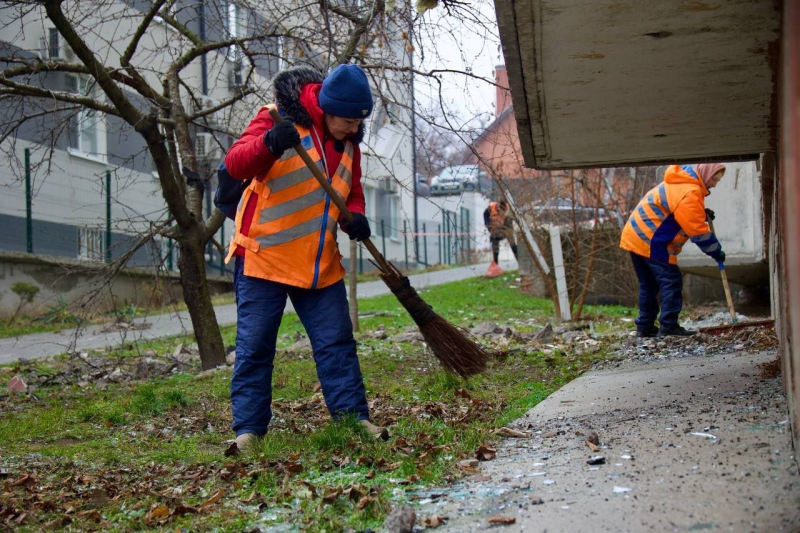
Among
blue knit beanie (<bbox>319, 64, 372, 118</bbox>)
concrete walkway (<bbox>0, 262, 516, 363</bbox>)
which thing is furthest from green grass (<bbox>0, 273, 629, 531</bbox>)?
blue knit beanie (<bbox>319, 64, 372, 118</bbox>)

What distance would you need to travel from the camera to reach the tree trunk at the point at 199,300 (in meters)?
7.64

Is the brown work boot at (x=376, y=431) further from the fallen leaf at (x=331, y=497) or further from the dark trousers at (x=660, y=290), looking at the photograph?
the dark trousers at (x=660, y=290)

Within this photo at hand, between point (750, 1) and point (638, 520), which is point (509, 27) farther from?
point (638, 520)

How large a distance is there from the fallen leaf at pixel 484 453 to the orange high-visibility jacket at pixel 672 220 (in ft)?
15.5

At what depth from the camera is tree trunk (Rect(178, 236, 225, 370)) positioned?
301 inches

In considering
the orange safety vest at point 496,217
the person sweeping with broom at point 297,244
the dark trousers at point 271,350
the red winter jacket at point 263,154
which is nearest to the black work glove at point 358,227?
the person sweeping with broom at point 297,244

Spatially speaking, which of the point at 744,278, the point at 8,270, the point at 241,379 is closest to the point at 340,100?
the point at 241,379

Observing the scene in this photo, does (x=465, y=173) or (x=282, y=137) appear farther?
(x=465, y=173)

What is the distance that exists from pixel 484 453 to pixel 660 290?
4.87 m

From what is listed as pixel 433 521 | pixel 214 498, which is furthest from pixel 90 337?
pixel 433 521

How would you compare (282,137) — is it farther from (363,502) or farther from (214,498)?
(363,502)

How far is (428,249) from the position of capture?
35625 millimetres

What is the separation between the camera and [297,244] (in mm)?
4516

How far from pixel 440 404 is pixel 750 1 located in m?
2.89
